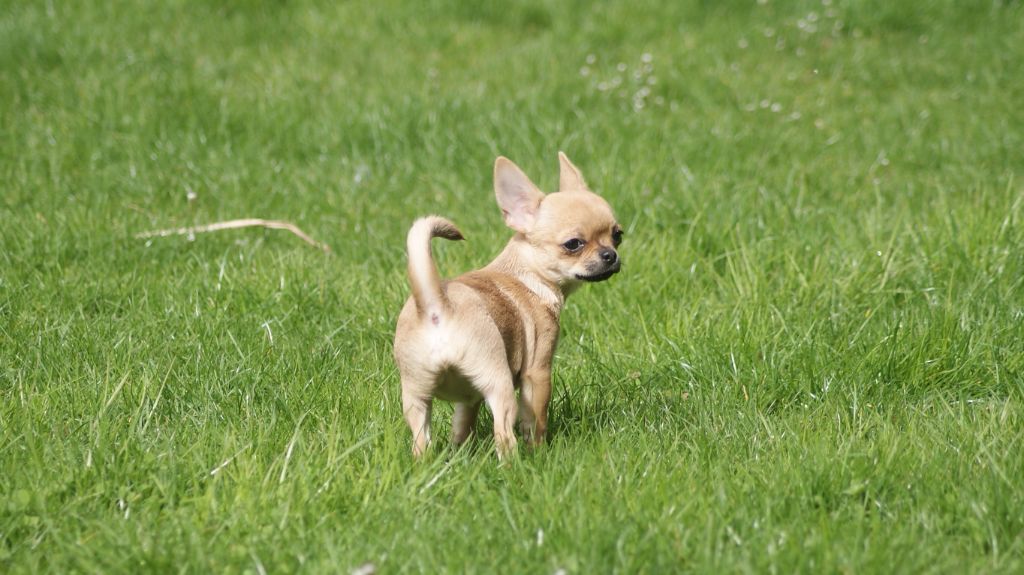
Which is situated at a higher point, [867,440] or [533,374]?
[533,374]

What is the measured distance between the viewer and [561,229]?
381 cm

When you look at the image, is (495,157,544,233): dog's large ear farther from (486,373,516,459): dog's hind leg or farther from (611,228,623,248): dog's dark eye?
(486,373,516,459): dog's hind leg

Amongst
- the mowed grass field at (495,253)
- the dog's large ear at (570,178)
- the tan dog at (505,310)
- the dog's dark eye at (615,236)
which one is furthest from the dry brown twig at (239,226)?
the dog's dark eye at (615,236)

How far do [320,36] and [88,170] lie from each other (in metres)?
2.62

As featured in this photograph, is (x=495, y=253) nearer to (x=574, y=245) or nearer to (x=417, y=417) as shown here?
(x=574, y=245)

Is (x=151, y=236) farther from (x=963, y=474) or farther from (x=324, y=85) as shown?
(x=963, y=474)

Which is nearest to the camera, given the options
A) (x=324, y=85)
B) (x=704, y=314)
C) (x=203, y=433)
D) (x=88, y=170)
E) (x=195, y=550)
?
(x=195, y=550)

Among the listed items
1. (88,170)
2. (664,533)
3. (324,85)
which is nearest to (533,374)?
(664,533)

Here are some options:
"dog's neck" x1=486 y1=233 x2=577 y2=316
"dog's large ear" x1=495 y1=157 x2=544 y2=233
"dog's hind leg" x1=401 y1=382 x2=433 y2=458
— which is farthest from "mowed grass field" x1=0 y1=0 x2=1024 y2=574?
"dog's large ear" x1=495 y1=157 x2=544 y2=233

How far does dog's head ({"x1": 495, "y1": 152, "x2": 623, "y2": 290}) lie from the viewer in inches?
149

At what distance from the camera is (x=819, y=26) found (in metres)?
8.41

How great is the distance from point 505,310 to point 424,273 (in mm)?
396

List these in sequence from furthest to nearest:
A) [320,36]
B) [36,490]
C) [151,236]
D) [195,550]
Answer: [320,36] → [151,236] → [36,490] → [195,550]

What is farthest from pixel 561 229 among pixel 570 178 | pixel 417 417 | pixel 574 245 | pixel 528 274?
pixel 417 417
